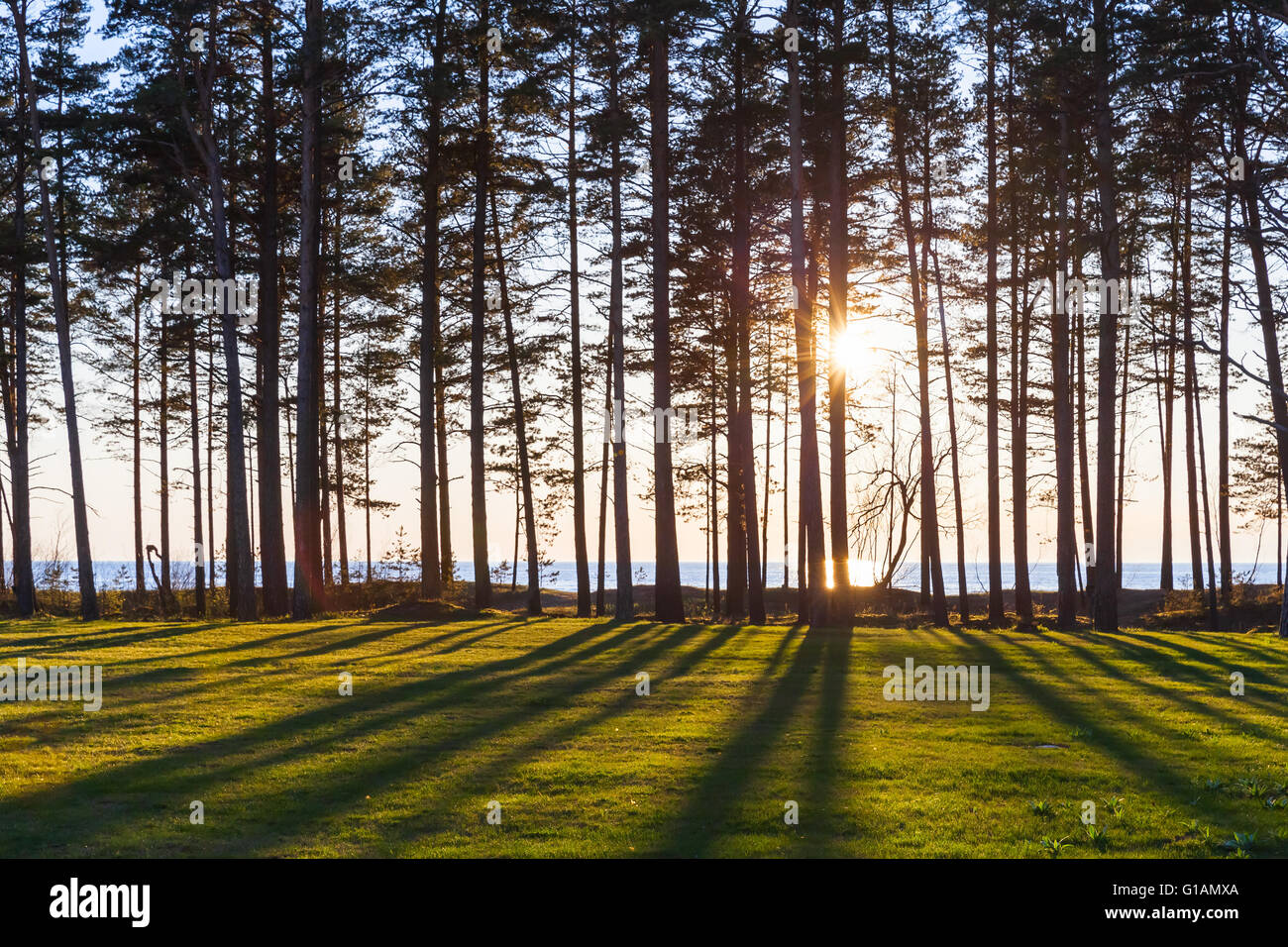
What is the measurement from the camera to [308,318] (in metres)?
22.1

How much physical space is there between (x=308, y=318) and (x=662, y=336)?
Result: 7.98 meters

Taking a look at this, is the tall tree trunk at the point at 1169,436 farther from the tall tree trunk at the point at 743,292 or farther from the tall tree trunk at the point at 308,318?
the tall tree trunk at the point at 308,318

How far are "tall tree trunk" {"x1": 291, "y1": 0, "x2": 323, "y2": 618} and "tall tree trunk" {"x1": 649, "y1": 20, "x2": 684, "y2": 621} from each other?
7.62 meters

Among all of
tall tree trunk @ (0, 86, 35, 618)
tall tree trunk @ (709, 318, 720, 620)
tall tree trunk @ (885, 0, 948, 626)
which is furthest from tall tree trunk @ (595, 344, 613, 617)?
tall tree trunk @ (0, 86, 35, 618)

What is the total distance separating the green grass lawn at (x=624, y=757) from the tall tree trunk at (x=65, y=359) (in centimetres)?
988

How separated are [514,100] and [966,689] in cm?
1903

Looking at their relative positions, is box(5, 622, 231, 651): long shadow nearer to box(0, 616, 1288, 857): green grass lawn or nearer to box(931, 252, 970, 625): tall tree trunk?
box(0, 616, 1288, 857): green grass lawn

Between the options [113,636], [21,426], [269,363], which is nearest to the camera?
[113,636]

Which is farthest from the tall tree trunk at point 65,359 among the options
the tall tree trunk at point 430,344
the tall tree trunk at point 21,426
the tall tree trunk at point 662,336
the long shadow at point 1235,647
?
the long shadow at point 1235,647

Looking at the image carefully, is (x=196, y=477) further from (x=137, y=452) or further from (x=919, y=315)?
(x=919, y=315)

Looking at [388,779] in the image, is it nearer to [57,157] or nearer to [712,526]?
[57,157]

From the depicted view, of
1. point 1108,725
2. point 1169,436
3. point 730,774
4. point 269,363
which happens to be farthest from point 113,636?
point 1169,436

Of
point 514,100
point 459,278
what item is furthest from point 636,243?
point 459,278

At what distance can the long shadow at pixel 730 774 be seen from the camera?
6.77 m
